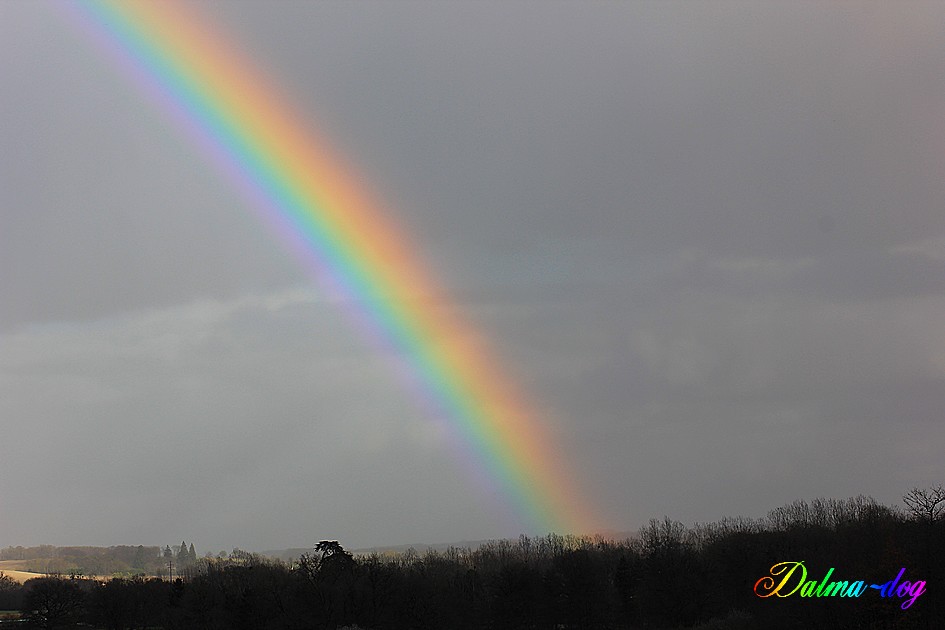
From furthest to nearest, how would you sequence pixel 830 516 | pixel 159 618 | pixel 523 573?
pixel 830 516
pixel 159 618
pixel 523 573

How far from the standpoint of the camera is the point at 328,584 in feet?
287

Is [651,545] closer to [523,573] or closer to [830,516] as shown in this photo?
[523,573]

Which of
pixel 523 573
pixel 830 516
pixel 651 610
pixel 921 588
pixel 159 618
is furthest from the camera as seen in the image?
pixel 830 516

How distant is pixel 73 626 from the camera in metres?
102

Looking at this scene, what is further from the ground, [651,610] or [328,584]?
[328,584]

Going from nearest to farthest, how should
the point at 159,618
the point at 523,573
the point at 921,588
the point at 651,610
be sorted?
the point at 921,588 < the point at 651,610 < the point at 523,573 < the point at 159,618

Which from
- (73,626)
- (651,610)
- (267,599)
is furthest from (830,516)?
(73,626)

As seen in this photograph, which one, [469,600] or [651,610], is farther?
[469,600]

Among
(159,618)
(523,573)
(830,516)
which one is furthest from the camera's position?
(830,516)

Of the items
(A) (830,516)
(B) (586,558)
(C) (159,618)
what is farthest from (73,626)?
(A) (830,516)

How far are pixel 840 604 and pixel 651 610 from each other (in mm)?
34554

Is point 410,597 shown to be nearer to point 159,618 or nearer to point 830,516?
point 159,618

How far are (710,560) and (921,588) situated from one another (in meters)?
44.4

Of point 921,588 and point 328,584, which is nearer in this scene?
point 921,588
